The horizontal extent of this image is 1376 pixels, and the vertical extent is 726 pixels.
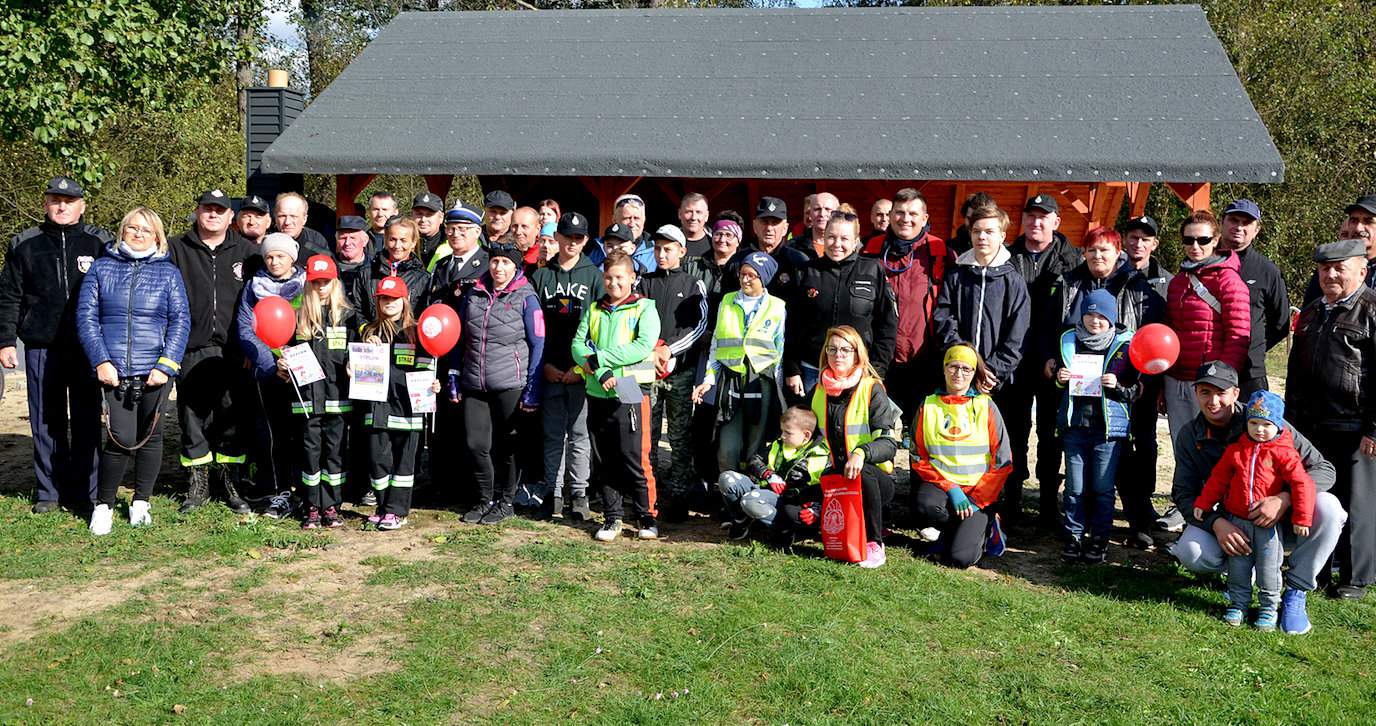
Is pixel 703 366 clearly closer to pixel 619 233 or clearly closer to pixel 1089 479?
pixel 619 233

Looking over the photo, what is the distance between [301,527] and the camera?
6754 millimetres

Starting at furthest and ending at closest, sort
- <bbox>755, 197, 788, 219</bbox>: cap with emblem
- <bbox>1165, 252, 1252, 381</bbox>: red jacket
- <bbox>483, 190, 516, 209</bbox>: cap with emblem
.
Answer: <bbox>483, 190, 516, 209</bbox>: cap with emblem → <bbox>755, 197, 788, 219</bbox>: cap with emblem → <bbox>1165, 252, 1252, 381</bbox>: red jacket

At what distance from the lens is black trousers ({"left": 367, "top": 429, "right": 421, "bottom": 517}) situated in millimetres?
6719

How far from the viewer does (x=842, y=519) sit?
19.9 ft

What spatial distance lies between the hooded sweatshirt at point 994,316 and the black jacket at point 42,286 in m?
5.27

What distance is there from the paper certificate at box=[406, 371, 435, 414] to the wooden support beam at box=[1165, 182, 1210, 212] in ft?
25.2

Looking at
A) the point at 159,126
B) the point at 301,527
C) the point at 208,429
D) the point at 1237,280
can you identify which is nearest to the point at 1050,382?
the point at 1237,280

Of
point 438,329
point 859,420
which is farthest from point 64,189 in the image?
point 859,420

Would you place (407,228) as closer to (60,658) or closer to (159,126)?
(60,658)

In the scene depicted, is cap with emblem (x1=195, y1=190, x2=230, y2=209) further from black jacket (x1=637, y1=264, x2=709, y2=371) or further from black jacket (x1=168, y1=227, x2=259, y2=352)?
black jacket (x1=637, y1=264, x2=709, y2=371)

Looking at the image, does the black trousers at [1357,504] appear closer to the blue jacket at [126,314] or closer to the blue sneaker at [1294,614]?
the blue sneaker at [1294,614]

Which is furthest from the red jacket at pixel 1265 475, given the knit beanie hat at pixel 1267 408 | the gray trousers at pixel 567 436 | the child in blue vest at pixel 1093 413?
the gray trousers at pixel 567 436

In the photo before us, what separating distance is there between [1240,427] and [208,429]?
5955mm

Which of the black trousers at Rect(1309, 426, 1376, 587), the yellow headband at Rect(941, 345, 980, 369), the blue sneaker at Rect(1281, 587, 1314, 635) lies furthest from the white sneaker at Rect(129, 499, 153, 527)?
the black trousers at Rect(1309, 426, 1376, 587)
